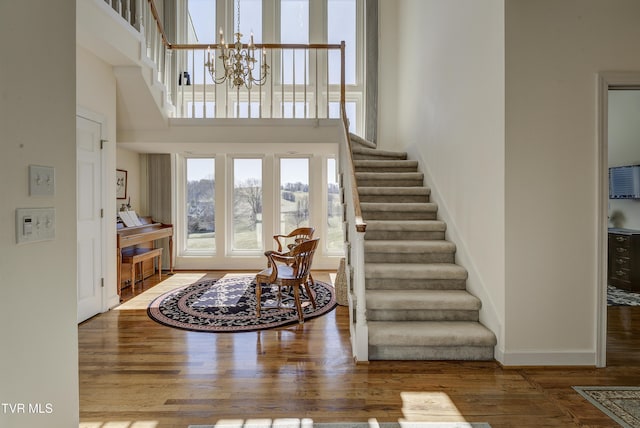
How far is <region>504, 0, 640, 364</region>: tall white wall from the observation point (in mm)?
2488

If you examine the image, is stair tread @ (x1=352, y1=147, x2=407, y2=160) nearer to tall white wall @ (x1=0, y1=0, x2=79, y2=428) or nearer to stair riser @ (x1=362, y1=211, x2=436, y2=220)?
stair riser @ (x1=362, y1=211, x2=436, y2=220)

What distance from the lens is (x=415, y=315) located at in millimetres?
2881

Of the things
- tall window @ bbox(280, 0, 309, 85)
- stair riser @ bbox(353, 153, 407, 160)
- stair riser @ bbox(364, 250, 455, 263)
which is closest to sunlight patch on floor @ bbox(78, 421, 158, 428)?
stair riser @ bbox(364, 250, 455, 263)

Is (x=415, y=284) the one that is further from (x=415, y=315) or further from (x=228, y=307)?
(x=228, y=307)

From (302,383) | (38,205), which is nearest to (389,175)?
(302,383)

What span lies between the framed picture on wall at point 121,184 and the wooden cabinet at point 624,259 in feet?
25.0

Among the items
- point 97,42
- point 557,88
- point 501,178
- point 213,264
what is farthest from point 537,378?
point 213,264

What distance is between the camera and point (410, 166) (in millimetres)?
4672

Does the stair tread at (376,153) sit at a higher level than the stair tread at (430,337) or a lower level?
higher

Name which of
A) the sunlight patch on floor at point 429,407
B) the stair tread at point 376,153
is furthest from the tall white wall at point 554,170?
the stair tread at point 376,153

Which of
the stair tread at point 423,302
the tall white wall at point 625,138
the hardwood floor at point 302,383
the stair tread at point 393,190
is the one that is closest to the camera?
the hardwood floor at point 302,383

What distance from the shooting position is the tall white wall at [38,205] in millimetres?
1090

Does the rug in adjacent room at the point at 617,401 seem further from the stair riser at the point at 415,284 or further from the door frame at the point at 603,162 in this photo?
the stair riser at the point at 415,284

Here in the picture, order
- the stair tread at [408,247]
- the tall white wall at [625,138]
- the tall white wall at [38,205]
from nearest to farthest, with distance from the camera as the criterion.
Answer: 1. the tall white wall at [38,205]
2. the stair tread at [408,247]
3. the tall white wall at [625,138]
